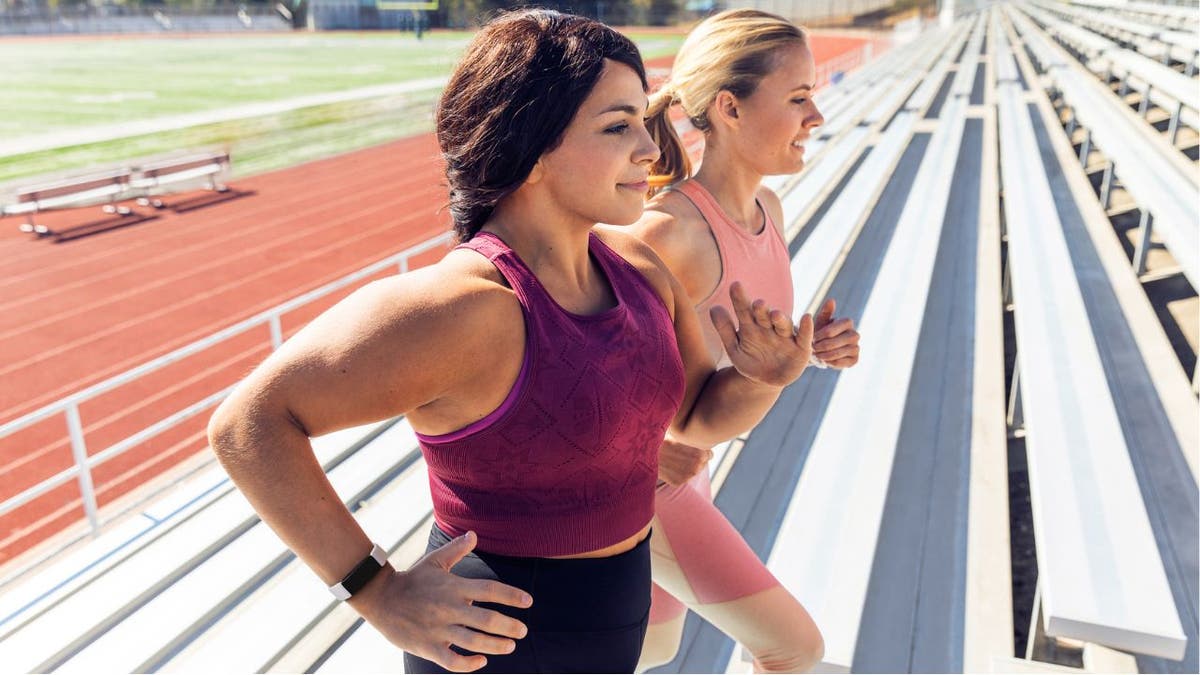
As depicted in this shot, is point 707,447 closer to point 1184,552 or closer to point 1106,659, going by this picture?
point 1106,659

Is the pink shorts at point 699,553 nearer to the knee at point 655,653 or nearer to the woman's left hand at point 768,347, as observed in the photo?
the knee at point 655,653

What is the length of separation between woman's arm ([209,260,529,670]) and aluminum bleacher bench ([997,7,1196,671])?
1.55 metres

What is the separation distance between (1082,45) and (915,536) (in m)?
13.6

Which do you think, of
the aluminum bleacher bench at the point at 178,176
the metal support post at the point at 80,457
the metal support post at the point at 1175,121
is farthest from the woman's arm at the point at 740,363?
the aluminum bleacher bench at the point at 178,176

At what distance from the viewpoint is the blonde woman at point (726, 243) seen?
1.60 m

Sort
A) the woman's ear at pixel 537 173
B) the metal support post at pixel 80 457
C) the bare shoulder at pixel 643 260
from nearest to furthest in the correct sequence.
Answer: the woman's ear at pixel 537 173 < the bare shoulder at pixel 643 260 < the metal support post at pixel 80 457

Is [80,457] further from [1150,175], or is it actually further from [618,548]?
[1150,175]

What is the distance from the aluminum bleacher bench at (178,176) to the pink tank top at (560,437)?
1293 centimetres

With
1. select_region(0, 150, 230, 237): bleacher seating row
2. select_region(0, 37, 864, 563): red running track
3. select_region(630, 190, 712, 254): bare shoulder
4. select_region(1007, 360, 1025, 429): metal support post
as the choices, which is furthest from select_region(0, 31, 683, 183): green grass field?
select_region(630, 190, 712, 254): bare shoulder

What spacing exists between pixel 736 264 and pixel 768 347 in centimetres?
36

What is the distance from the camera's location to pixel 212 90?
27.7m

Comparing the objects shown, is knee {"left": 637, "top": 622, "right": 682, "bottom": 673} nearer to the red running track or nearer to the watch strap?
the watch strap

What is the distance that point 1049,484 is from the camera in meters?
2.61

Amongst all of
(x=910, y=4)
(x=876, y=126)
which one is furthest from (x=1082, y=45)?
(x=910, y=4)
